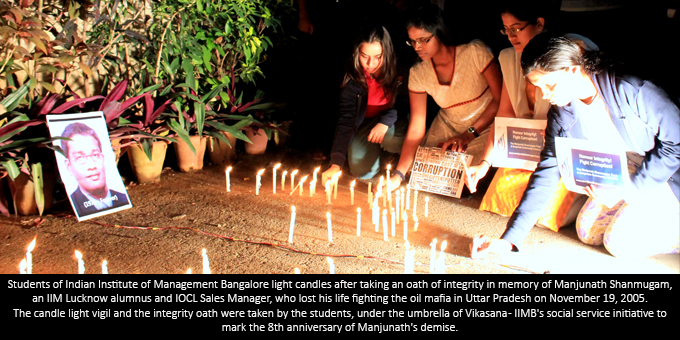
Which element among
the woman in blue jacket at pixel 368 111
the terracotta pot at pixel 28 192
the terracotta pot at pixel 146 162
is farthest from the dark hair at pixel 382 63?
the terracotta pot at pixel 28 192

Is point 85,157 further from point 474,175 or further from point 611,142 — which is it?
point 611,142

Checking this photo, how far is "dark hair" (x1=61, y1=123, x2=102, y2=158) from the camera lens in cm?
340

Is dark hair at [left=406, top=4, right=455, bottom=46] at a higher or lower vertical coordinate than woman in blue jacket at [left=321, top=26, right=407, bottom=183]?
higher

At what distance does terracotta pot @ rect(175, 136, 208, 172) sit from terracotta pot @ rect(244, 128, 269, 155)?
22.9 inches

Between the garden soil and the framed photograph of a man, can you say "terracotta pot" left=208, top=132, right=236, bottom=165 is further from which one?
the framed photograph of a man

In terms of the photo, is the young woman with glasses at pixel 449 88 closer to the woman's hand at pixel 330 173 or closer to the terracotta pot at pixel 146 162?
the woman's hand at pixel 330 173

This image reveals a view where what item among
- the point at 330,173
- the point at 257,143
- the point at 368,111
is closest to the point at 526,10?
the point at 368,111

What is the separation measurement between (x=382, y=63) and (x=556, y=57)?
1724 mm

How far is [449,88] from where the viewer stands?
3.95m

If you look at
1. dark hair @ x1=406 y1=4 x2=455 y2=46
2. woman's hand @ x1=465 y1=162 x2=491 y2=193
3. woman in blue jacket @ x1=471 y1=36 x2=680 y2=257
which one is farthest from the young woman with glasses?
woman in blue jacket @ x1=471 y1=36 x2=680 y2=257

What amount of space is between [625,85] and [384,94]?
82.7 inches

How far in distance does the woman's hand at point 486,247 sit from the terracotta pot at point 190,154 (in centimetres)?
254
